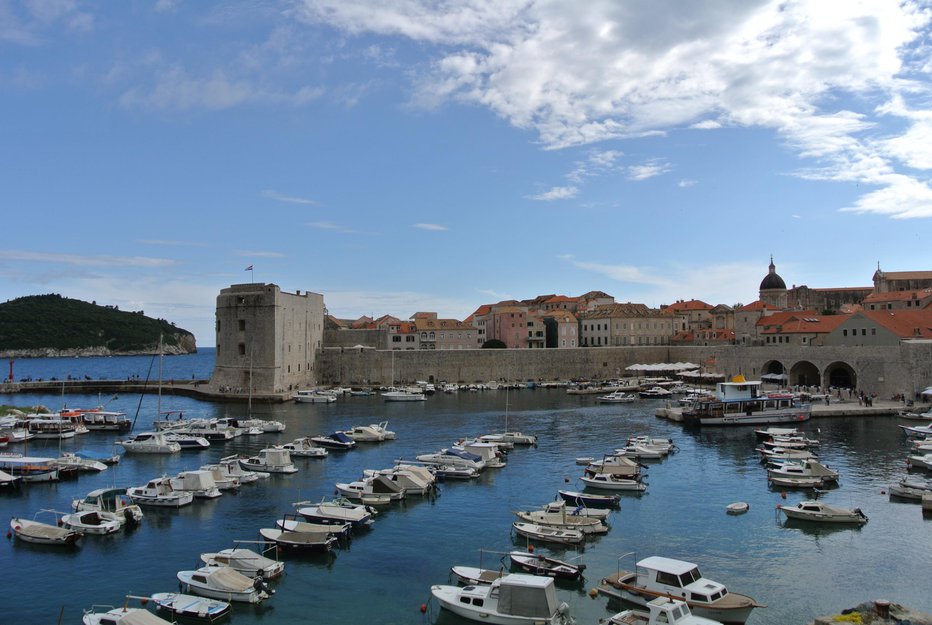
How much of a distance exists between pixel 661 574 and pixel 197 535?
1270cm

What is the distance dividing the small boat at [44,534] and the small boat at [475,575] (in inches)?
425

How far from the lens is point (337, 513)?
20.4 meters

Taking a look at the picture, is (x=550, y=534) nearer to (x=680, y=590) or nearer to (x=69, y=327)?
(x=680, y=590)

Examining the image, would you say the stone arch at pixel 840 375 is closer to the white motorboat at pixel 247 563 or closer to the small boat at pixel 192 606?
the white motorboat at pixel 247 563

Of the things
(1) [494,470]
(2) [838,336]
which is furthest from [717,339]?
(1) [494,470]

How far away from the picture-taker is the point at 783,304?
8306cm

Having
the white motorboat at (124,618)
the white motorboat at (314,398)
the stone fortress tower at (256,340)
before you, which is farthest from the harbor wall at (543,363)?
the white motorboat at (124,618)

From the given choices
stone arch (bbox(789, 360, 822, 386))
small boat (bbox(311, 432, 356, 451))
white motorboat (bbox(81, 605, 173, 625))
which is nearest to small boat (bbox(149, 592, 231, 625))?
white motorboat (bbox(81, 605, 173, 625))


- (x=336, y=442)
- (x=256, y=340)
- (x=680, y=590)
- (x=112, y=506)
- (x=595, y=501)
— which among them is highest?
(x=256, y=340)

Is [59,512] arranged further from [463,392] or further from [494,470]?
[463,392]

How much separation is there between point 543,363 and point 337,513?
163ft

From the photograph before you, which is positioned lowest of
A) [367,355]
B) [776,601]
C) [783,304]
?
[776,601]

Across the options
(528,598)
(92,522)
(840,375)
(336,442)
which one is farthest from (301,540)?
(840,375)

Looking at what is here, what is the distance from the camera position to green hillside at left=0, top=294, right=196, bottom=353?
164m
